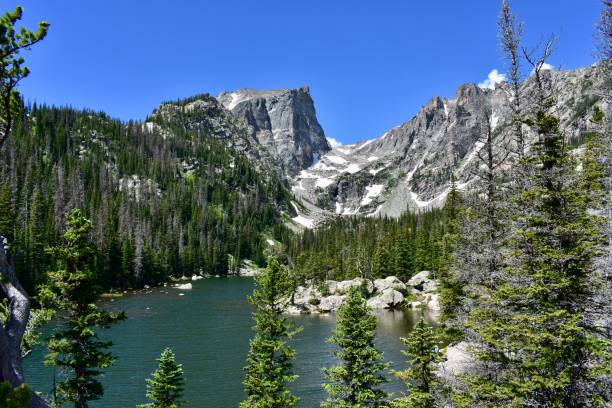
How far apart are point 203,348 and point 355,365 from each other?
36783mm

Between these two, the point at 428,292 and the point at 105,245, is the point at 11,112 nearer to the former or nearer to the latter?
the point at 428,292

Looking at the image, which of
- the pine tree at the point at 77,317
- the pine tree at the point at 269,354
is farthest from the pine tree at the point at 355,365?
the pine tree at the point at 77,317

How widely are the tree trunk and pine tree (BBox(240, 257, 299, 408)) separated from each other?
17.9 metres

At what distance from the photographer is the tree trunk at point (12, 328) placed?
318 inches

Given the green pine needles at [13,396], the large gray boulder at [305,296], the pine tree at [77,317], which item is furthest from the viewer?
the large gray boulder at [305,296]

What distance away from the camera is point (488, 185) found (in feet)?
63.0

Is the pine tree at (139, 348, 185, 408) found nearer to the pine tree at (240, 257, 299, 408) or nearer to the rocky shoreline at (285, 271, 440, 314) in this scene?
the pine tree at (240, 257, 299, 408)

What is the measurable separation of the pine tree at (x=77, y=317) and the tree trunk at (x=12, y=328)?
11.3 m

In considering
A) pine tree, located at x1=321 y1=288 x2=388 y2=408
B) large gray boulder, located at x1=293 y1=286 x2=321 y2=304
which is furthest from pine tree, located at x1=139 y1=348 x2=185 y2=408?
large gray boulder, located at x1=293 y1=286 x2=321 y2=304

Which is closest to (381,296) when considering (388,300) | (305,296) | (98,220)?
(388,300)

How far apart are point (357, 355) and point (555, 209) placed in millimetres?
13359

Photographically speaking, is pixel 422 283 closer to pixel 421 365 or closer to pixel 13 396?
pixel 421 365

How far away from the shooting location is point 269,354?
2702 centimetres

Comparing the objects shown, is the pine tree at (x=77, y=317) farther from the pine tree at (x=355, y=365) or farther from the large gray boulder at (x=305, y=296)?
the large gray boulder at (x=305, y=296)
